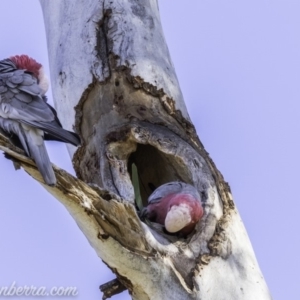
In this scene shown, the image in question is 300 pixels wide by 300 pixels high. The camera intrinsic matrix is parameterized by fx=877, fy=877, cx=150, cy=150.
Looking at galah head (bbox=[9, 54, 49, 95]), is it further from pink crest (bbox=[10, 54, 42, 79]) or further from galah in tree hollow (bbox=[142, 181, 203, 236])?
galah in tree hollow (bbox=[142, 181, 203, 236])

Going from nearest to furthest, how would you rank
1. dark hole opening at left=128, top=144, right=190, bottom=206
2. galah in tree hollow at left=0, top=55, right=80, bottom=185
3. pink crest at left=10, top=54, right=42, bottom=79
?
galah in tree hollow at left=0, top=55, right=80, bottom=185
pink crest at left=10, top=54, right=42, bottom=79
dark hole opening at left=128, top=144, right=190, bottom=206

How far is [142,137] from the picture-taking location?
3.80 metres

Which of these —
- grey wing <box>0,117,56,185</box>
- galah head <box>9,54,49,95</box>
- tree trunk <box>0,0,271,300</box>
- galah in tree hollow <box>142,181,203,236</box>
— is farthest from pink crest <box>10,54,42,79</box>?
galah in tree hollow <box>142,181,203,236</box>

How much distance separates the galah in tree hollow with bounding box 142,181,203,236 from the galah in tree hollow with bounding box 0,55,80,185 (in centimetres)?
58

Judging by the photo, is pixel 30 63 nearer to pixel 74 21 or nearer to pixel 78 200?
pixel 74 21

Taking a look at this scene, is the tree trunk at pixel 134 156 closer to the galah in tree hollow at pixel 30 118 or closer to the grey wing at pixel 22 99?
the galah in tree hollow at pixel 30 118

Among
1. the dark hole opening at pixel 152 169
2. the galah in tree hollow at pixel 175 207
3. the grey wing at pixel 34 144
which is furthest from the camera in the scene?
the dark hole opening at pixel 152 169

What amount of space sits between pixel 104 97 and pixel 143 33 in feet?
1.22

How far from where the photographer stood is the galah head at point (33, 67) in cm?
358

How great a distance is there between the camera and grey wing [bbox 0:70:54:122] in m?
3.19

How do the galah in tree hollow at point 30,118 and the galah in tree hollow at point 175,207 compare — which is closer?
the galah in tree hollow at point 30,118

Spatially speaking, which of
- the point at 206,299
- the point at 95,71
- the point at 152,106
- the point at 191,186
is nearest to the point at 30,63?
the point at 95,71

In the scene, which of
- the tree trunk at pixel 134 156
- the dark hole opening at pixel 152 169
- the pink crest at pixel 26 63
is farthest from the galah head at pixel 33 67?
the dark hole opening at pixel 152 169

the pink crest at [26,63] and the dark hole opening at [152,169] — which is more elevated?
the pink crest at [26,63]
